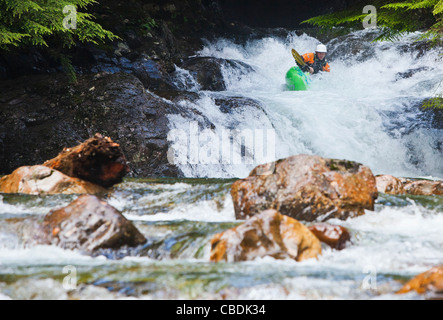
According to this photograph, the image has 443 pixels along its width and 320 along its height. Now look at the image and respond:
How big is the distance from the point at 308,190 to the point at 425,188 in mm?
2528

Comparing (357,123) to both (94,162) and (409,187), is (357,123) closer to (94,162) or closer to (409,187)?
(409,187)

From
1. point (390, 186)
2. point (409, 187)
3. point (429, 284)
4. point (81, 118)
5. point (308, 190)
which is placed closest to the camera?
point (429, 284)

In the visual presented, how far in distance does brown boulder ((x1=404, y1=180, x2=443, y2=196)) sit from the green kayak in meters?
7.16

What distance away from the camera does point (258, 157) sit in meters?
8.71

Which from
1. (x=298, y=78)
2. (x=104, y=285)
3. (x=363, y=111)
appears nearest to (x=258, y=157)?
(x=363, y=111)

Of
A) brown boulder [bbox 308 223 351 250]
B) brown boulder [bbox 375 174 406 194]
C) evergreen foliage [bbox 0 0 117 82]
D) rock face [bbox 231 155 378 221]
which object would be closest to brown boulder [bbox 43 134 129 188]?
rock face [bbox 231 155 378 221]

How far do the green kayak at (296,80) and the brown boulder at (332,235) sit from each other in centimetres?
959

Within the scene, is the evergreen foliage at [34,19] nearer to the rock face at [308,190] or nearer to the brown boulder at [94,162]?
the brown boulder at [94,162]

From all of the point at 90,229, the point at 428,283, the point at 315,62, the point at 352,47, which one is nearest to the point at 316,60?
the point at 315,62

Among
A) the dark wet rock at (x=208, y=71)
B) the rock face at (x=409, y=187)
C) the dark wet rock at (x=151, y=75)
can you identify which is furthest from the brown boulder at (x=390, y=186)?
the dark wet rock at (x=208, y=71)

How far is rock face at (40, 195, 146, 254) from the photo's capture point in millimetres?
3340

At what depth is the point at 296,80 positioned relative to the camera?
12547mm

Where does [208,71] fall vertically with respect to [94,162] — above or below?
above

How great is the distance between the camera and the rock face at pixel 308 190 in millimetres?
4219
